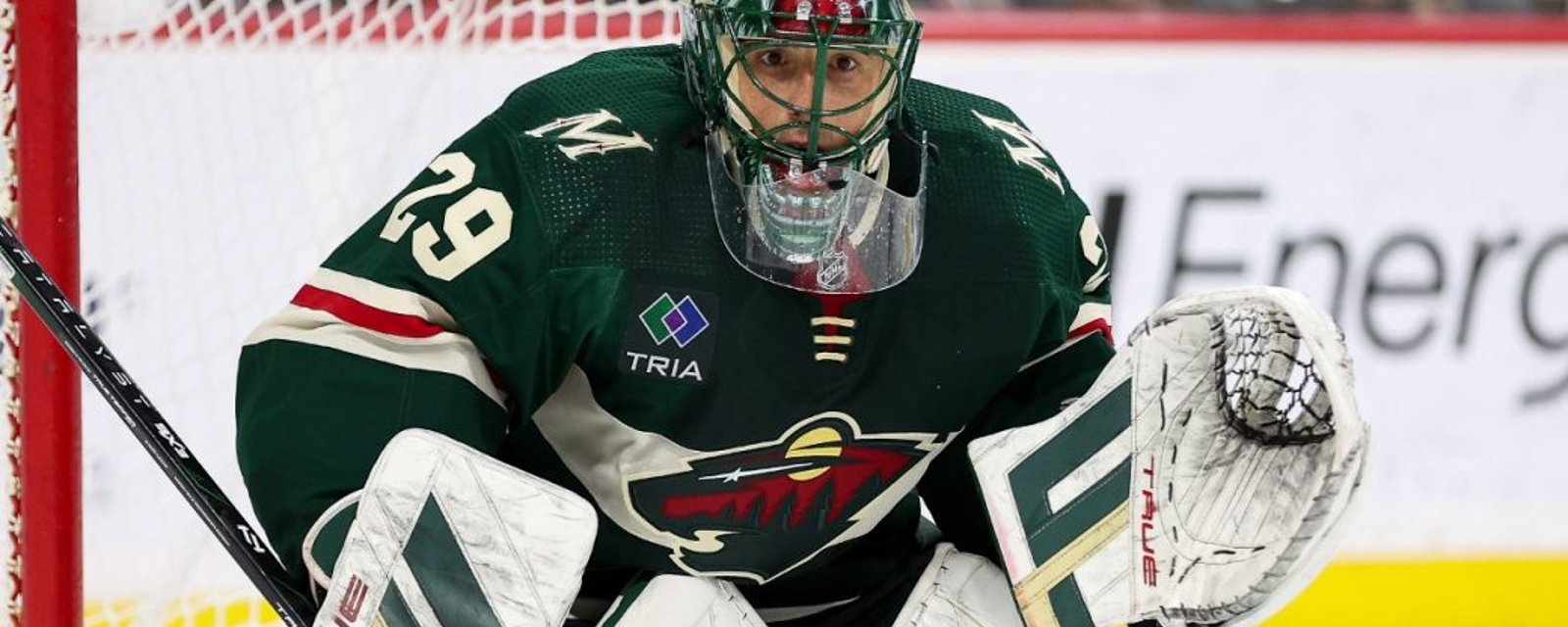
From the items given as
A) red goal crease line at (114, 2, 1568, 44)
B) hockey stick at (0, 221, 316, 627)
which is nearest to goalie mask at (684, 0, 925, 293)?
hockey stick at (0, 221, 316, 627)

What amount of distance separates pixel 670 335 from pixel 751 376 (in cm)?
7

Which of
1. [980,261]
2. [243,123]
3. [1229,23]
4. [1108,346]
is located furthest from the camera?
[1229,23]

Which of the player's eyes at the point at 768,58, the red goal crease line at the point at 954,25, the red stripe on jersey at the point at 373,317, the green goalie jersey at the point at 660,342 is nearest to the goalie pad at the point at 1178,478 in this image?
the green goalie jersey at the point at 660,342

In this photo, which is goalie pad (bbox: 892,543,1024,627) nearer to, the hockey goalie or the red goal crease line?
the hockey goalie

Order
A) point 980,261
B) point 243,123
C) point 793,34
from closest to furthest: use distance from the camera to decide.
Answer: point 793,34
point 980,261
point 243,123

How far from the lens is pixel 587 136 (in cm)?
159

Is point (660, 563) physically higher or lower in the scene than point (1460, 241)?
higher

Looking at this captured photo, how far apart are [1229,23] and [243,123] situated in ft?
4.80

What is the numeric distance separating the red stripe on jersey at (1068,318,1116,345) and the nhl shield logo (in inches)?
5.9

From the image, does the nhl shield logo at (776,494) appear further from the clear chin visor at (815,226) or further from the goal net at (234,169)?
the goal net at (234,169)

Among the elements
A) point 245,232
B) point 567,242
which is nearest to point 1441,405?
point 245,232

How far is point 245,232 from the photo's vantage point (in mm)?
2461

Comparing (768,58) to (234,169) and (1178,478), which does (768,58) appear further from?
(234,169)

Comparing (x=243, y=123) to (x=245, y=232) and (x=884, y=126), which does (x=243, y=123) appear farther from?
(x=884, y=126)
